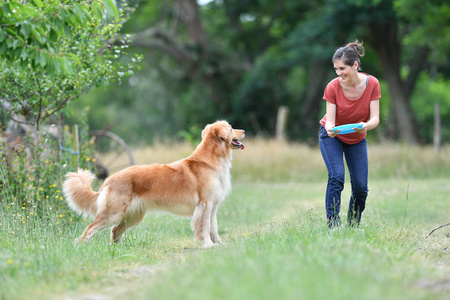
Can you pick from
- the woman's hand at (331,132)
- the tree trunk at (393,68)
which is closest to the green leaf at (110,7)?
the woman's hand at (331,132)

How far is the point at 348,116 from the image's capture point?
5.97 m

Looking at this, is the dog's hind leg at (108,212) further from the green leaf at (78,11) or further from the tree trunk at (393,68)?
the tree trunk at (393,68)

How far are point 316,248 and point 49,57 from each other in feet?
9.53

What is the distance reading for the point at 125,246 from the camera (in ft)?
19.6

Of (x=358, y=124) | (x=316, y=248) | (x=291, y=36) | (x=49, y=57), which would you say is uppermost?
(x=291, y=36)

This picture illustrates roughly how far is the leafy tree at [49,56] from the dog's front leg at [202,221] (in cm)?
215

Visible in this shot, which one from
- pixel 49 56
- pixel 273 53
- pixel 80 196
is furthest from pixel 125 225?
pixel 273 53

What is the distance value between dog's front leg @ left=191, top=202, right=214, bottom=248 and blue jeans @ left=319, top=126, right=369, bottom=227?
143 cm

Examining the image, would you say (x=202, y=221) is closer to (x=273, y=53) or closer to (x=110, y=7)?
(x=110, y=7)

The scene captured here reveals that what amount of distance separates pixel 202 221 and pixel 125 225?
3.11 ft

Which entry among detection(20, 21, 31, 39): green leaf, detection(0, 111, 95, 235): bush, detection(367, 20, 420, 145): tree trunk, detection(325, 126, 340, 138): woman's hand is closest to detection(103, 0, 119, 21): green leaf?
detection(20, 21, 31, 39): green leaf

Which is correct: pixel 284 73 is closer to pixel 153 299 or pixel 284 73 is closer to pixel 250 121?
pixel 250 121

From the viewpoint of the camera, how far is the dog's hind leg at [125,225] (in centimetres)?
644

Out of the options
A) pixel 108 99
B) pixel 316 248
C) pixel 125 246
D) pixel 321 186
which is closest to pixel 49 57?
pixel 125 246
